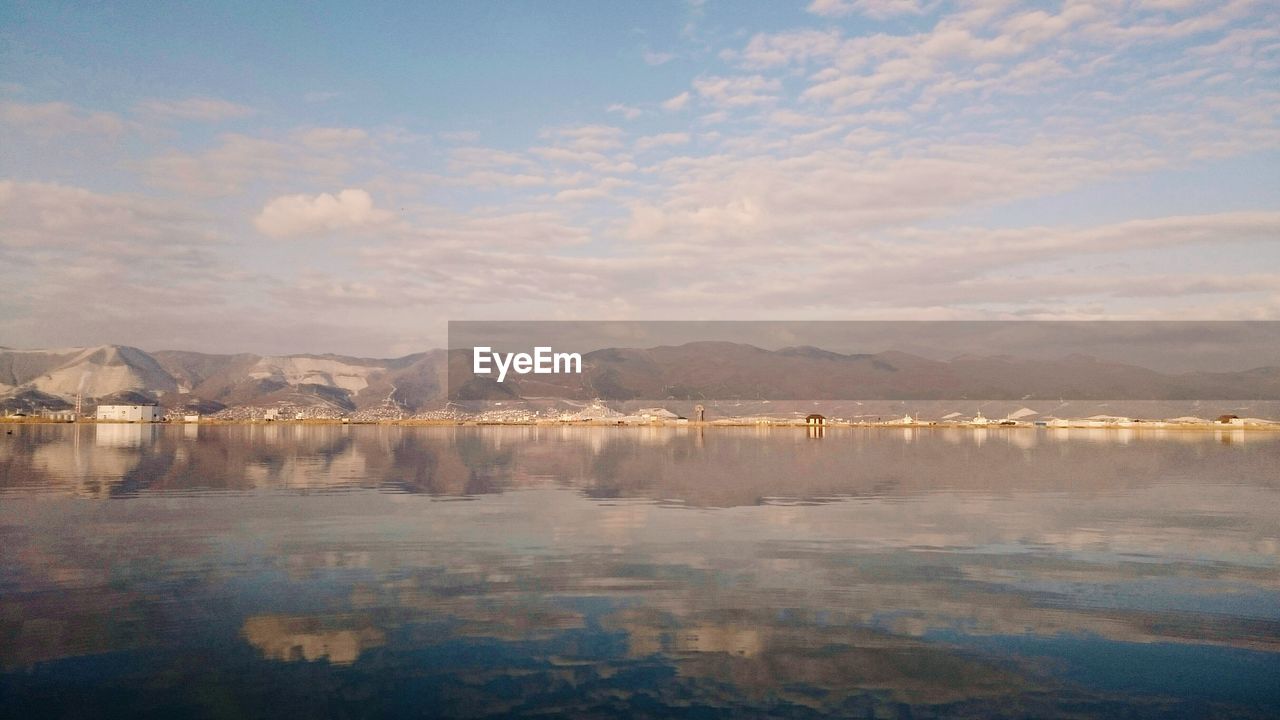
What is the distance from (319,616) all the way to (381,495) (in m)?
28.9

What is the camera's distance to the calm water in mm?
14797

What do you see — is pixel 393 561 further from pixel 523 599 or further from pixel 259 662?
pixel 259 662

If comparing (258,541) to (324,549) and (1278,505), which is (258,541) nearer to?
(324,549)

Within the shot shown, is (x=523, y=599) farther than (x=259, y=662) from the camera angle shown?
Yes

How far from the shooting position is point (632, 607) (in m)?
20.9

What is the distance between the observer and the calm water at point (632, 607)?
1480cm

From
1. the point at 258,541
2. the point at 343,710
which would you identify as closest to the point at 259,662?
the point at 343,710

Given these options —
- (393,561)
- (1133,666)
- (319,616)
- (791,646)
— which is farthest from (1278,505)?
(319,616)

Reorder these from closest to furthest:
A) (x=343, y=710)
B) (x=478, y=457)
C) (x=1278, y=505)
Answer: (x=343, y=710) → (x=1278, y=505) → (x=478, y=457)

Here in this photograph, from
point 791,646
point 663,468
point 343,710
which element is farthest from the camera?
point 663,468

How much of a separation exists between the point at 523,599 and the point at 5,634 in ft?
36.9

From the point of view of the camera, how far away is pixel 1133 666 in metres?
16.7

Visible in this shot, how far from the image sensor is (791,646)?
58.0ft

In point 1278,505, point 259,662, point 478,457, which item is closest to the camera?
point 259,662
